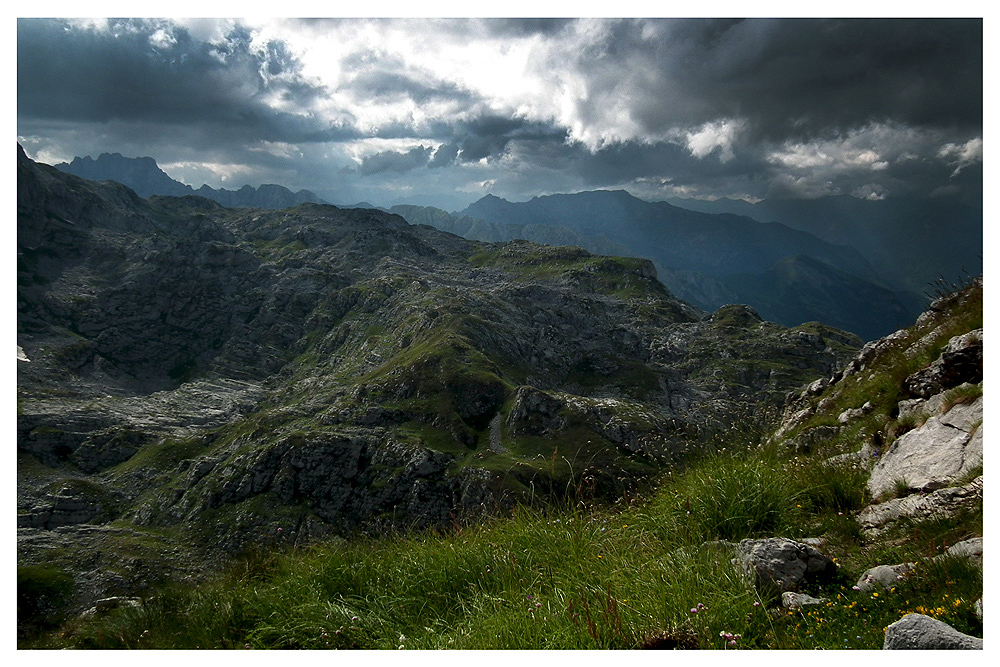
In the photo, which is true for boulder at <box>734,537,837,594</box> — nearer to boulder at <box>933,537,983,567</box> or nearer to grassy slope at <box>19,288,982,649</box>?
grassy slope at <box>19,288,982,649</box>

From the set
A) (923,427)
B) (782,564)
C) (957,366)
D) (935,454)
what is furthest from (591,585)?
(957,366)

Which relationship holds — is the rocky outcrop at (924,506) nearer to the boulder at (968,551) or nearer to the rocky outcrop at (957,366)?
the boulder at (968,551)

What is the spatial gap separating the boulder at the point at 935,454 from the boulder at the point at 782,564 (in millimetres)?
2626

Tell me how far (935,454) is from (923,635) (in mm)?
4557

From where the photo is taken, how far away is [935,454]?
827 centimetres

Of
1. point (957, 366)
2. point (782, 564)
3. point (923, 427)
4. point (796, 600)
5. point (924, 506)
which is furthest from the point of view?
point (957, 366)

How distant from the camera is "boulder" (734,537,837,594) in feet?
20.1

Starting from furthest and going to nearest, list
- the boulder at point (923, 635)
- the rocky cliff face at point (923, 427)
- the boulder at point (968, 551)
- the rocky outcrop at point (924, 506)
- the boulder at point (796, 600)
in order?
the rocky cliff face at point (923, 427), the rocky outcrop at point (924, 506), the boulder at point (796, 600), the boulder at point (968, 551), the boulder at point (923, 635)

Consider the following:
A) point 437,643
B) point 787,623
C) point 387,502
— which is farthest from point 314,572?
point 387,502

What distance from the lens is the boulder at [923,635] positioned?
4852mm

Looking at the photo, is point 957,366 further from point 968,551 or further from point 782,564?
point 782,564

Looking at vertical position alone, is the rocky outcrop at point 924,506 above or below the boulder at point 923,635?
above

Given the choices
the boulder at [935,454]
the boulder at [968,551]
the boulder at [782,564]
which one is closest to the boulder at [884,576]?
the boulder at [968,551]

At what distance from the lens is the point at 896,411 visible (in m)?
12.4
